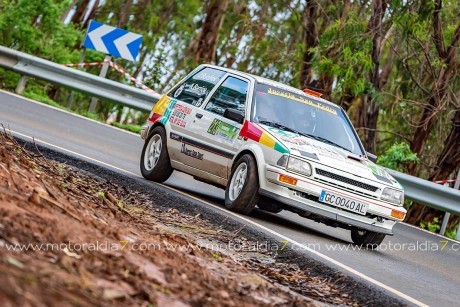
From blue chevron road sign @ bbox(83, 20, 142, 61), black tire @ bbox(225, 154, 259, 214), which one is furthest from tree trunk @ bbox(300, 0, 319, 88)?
black tire @ bbox(225, 154, 259, 214)

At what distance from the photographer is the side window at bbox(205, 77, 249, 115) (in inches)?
487

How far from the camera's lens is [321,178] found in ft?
36.2

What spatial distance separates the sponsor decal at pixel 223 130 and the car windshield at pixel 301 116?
276 mm

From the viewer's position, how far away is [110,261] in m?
5.54

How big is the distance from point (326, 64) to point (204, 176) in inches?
510

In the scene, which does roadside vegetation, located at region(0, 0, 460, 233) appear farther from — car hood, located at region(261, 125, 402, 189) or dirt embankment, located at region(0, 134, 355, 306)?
dirt embankment, located at region(0, 134, 355, 306)

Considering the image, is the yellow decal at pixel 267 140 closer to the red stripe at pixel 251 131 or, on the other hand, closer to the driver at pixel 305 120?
the red stripe at pixel 251 131

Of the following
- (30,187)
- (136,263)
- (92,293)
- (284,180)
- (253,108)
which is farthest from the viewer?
(253,108)

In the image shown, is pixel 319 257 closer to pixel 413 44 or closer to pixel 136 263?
pixel 136 263

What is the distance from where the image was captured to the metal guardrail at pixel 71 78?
74.6ft

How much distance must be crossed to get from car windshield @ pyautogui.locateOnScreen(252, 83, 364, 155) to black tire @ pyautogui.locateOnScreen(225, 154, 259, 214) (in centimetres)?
62

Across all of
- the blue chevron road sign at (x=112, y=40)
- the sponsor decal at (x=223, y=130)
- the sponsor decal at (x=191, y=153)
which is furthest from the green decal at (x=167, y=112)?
the blue chevron road sign at (x=112, y=40)

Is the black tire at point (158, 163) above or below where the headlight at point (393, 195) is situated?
below

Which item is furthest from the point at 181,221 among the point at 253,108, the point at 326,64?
the point at 326,64
